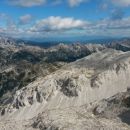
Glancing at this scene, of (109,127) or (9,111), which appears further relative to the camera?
(9,111)

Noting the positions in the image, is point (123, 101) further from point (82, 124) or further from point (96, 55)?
point (96, 55)

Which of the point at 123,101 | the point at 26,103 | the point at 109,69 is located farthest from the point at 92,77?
the point at 123,101

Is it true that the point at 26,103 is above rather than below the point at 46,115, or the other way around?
below

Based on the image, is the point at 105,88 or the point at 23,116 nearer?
the point at 23,116

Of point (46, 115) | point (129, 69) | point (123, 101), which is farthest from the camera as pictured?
point (129, 69)

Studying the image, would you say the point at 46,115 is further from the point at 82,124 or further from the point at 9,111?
the point at 9,111

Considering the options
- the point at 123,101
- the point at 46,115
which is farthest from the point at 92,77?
the point at 46,115

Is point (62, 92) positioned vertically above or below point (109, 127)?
below

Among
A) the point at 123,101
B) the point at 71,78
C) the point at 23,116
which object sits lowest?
the point at 23,116

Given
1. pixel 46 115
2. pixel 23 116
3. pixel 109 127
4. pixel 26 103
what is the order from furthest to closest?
pixel 26 103, pixel 23 116, pixel 46 115, pixel 109 127

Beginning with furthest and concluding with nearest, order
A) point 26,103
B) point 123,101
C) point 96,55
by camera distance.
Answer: point 96,55
point 26,103
point 123,101
